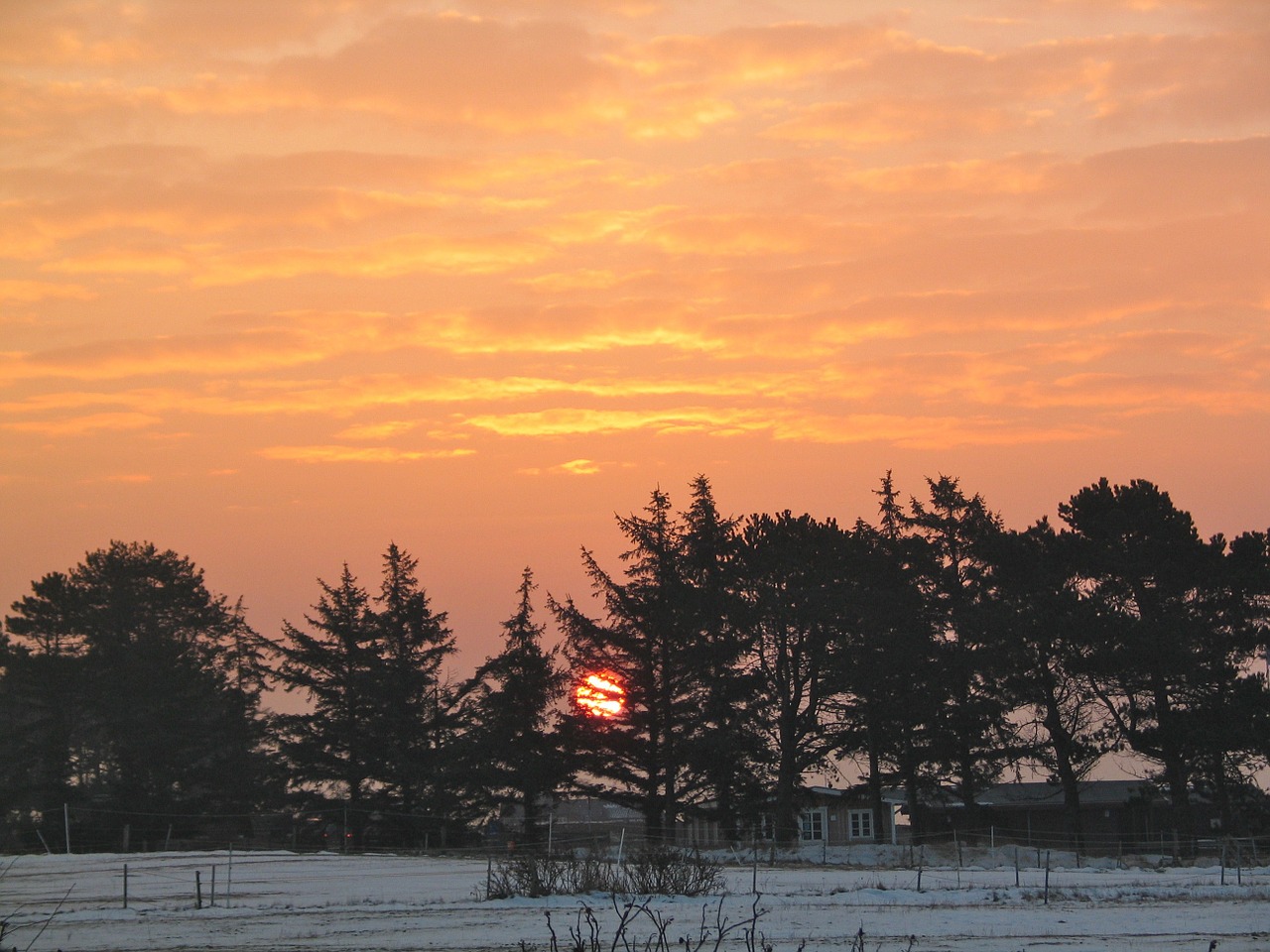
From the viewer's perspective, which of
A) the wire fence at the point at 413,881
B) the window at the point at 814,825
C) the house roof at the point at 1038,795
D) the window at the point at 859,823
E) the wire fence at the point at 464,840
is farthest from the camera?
the window at the point at 814,825

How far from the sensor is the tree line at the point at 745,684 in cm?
5281

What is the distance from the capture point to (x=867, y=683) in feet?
188

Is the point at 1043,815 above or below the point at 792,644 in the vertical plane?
below

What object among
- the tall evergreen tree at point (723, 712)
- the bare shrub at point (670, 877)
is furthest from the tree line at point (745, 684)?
the bare shrub at point (670, 877)

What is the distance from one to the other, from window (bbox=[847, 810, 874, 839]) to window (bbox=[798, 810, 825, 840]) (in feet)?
4.78

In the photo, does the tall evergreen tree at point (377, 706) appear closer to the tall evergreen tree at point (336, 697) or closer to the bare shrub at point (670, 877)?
the tall evergreen tree at point (336, 697)

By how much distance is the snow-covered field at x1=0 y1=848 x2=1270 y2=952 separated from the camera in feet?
77.5

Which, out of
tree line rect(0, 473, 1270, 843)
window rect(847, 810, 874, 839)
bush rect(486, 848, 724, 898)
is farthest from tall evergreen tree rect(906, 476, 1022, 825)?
bush rect(486, 848, 724, 898)

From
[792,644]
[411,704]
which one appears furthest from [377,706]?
[792,644]

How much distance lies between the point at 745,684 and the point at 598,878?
26399mm

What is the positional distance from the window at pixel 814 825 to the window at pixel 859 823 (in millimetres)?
1458

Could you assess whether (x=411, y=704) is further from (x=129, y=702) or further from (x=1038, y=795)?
(x=1038, y=795)

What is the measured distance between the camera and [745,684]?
192 feet

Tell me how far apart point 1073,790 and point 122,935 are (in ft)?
133
